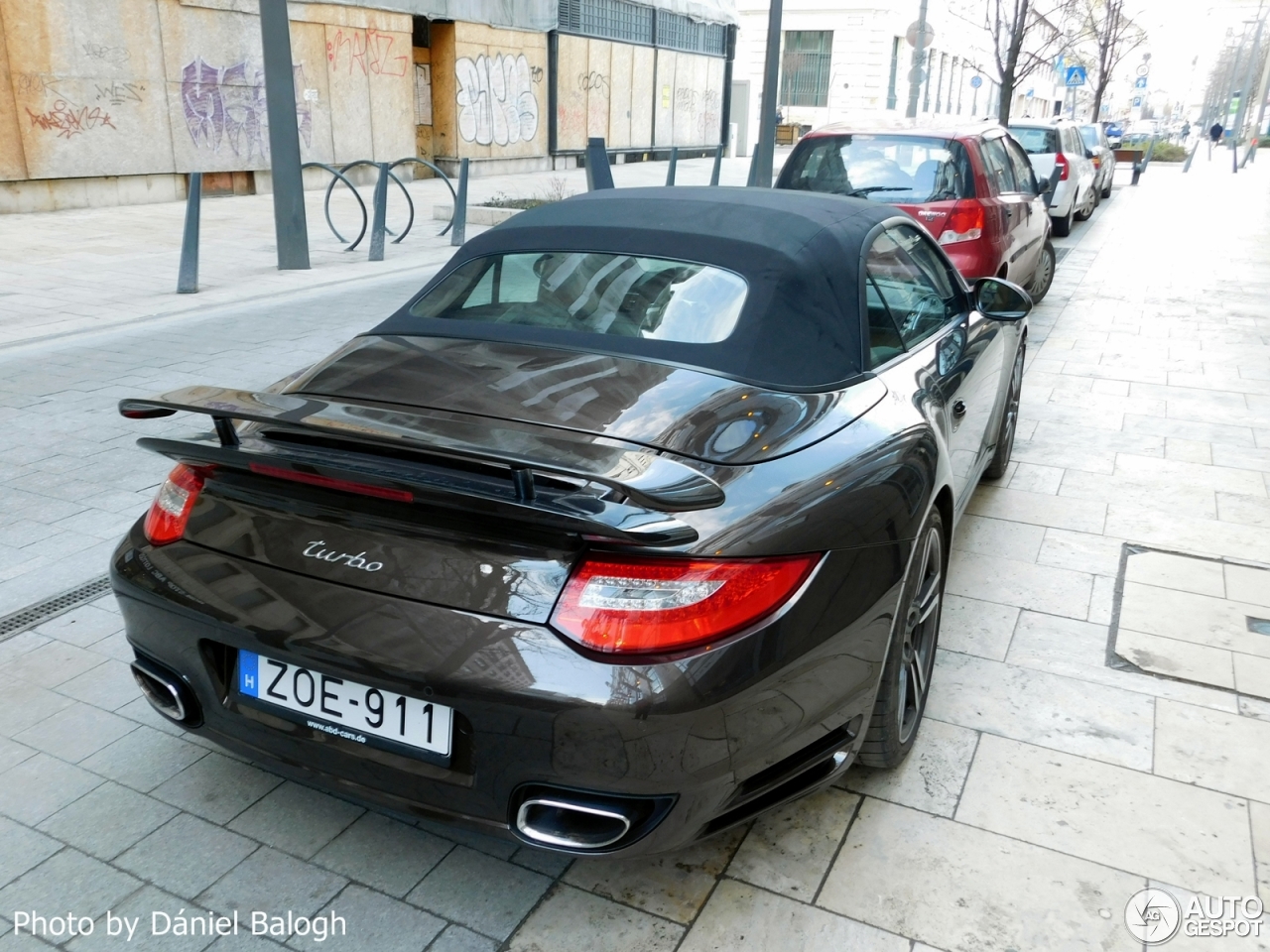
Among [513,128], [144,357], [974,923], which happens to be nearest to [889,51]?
[513,128]

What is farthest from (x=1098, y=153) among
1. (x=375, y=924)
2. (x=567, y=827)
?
(x=375, y=924)

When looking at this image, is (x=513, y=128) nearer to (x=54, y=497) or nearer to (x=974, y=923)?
(x=54, y=497)

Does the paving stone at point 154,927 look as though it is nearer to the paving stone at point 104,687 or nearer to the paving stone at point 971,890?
the paving stone at point 104,687

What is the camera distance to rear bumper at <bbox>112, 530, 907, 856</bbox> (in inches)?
78.5

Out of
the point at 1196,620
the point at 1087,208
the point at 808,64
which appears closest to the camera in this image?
the point at 1196,620

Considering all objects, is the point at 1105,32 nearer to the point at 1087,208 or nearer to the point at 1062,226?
the point at 1087,208

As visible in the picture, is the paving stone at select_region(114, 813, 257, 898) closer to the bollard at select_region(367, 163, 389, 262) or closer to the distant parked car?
the bollard at select_region(367, 163, 389, 262)

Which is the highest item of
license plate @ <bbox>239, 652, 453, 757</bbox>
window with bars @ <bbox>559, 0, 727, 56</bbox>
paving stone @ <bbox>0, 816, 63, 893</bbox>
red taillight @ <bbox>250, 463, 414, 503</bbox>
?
window with bars @ <bbox>559, 0, 727, 56</bbox>

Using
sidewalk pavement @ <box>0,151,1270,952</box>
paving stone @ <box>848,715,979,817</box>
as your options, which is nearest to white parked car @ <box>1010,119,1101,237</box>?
sidewalk pavement @ <box>0,151,1270,952</box>

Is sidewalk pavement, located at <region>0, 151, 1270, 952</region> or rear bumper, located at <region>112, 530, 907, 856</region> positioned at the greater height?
rear bumper, located at <region>112, 530, 907, 856</region>

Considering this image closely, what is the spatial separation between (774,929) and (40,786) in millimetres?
1874

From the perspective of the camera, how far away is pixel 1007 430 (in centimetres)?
525

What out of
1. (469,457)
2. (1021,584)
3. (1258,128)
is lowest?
(1021,584)

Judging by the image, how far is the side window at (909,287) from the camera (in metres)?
3.35
